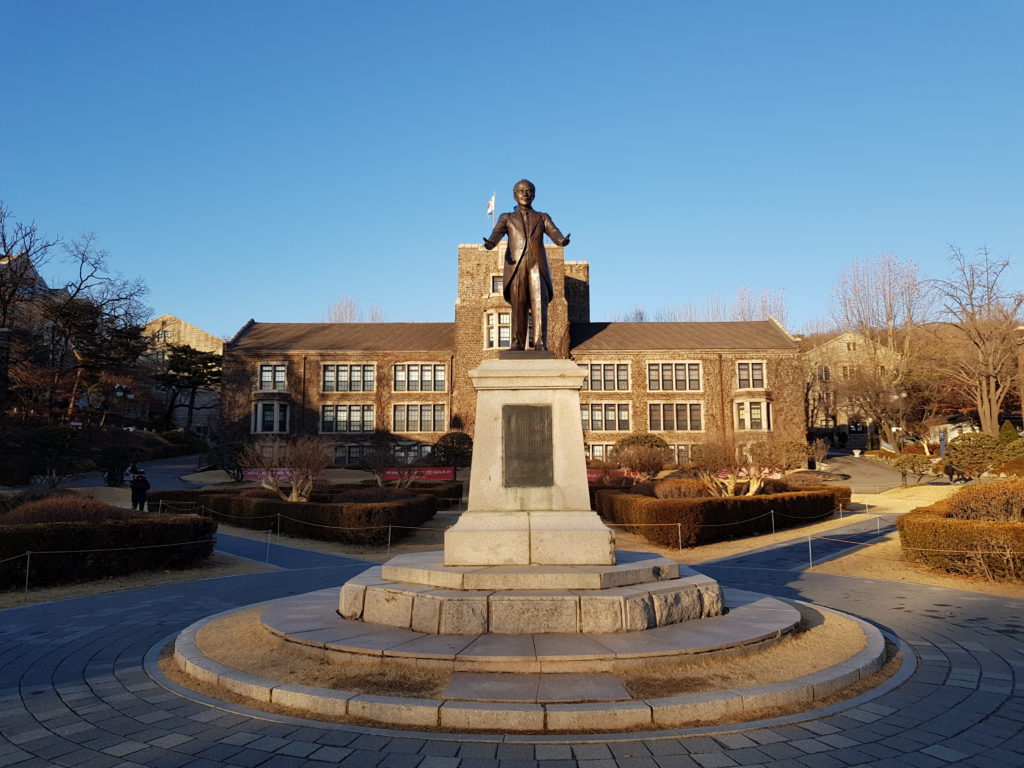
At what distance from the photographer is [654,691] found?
5.08 m

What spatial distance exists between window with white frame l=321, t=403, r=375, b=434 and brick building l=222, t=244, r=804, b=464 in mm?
74

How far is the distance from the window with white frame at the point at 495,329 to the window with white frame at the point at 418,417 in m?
5.98

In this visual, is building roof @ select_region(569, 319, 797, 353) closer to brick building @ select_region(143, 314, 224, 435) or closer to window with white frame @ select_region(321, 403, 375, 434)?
window with white frame @ select_region(321, 403, 375, 434)

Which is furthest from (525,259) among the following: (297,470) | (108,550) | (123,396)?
(123,396)

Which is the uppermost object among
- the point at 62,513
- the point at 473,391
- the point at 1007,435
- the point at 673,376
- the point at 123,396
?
the point at 673,376

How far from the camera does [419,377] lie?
155 ft

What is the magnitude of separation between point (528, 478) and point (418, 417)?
129 feet

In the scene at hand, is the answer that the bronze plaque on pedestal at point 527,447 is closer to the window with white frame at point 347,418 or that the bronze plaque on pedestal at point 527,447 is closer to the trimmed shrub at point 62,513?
the trimmed shrub at point 62,513

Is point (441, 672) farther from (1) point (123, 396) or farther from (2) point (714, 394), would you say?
(1) point (123, 396)

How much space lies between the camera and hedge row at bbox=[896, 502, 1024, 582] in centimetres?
1161

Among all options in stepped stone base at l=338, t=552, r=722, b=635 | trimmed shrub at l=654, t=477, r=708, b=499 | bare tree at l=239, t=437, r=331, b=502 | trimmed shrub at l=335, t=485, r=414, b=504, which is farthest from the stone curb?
bare tree at l=239, t=437, r=331, b=502

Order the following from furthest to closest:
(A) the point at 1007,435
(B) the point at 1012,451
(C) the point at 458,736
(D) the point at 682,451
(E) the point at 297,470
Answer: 1. (D) the point at 682,451
2. (A) the point at 1007,435
3. (B) the point at 1012,451
4. (E) the point at 297,470
5. (C) the point at 458,736

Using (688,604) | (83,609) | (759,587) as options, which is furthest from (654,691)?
(83,609)

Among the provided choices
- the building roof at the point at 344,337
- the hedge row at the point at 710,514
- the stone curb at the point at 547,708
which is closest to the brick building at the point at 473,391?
the building roof at the point at 344,337
